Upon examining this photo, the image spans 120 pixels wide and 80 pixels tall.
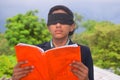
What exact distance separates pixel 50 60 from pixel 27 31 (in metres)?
24.9

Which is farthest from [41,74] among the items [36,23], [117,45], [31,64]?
[36,23]

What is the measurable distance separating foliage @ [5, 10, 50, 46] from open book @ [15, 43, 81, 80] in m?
24.5

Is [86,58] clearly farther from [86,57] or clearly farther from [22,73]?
[22,73]

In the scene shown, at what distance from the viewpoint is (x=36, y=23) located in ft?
94.2

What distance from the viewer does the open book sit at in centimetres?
348

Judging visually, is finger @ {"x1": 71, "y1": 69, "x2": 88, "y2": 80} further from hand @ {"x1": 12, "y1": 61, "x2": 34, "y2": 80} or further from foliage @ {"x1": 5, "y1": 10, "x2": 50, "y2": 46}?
foliage @ {"x1": 5, "y1": 10, "x2": 50, "y2": 46}

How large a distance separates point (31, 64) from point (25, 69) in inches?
2.5

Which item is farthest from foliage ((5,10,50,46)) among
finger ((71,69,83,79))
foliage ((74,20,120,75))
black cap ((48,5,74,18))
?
finger ((71,69,83,79))

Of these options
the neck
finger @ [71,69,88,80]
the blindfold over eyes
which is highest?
the blindfold over eyes

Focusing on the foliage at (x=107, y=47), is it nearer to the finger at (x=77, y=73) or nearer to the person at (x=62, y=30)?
the person at (x=62, y=30)

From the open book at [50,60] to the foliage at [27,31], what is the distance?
24.5 m

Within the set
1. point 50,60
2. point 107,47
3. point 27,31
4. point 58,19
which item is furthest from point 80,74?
point 27,31

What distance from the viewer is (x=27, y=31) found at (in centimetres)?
2830

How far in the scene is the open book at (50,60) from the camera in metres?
3.48
